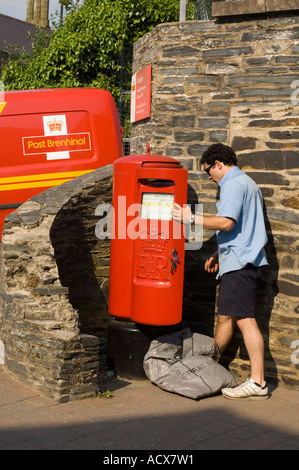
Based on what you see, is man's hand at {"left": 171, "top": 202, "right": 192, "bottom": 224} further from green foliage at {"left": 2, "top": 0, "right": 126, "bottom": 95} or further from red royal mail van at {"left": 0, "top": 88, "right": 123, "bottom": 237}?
green foliage at {"left": 2, "top": 0, "right": 126, "bottom": 95}

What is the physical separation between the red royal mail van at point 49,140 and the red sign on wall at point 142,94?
1.97 ft

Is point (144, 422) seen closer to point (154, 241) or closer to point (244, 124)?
point (154, 241)

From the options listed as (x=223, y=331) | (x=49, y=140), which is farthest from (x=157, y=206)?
(x=49, y=140)

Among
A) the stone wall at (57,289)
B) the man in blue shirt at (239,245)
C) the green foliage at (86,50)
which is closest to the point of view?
the stone wall at (57,289)

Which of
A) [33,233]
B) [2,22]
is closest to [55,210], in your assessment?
[33,233]

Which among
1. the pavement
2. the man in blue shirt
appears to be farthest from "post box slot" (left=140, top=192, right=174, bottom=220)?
the pavement

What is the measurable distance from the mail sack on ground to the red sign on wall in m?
2.21

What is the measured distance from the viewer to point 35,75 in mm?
15078

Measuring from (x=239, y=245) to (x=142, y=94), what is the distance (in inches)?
86.4

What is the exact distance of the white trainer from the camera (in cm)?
496

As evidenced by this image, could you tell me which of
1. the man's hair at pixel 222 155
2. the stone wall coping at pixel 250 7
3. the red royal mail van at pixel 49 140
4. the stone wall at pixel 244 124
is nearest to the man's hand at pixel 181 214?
the man's hair at pixel 222 155

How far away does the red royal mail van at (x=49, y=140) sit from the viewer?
735 centimetres

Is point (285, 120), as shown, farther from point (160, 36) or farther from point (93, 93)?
point (93, 93)

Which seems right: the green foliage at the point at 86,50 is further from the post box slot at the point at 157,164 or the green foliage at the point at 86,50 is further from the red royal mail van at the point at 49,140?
the post box slot at the point at 157,164
